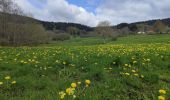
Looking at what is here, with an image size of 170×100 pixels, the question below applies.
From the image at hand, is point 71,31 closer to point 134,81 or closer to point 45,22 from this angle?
point 45,22

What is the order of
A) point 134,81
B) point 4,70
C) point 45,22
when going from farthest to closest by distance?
point 45,22, point 4,70, point 134,81

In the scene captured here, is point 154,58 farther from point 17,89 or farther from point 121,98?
point 17,89

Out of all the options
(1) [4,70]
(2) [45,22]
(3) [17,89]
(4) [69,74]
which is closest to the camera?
(3) [17,89]

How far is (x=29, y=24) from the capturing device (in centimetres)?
7281

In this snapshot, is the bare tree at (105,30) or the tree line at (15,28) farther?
the bare tree at (105,30)

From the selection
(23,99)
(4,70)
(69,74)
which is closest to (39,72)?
(69,74)

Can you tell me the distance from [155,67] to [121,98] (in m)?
4.01

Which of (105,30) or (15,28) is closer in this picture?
(15,28)

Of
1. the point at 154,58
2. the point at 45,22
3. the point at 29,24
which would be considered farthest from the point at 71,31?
the point at 154,58

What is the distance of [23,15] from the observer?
226 ft

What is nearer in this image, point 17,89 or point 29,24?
point 17,89

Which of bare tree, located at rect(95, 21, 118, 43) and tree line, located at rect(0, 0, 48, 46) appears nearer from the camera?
tree line, located at rect(0, 0, 48, 46)

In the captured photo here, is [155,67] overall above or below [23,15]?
below

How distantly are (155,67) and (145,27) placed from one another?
530 feet
